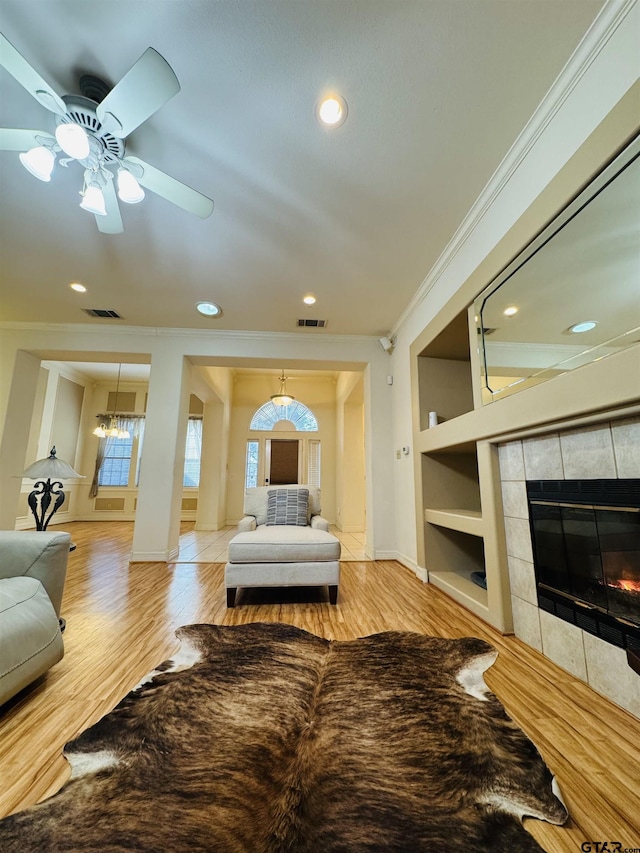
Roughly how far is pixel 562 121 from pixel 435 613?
118 inches

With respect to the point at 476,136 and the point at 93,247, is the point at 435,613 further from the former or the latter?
the point at 93,247

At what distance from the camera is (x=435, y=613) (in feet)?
7.33

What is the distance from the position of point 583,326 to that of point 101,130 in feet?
8.76

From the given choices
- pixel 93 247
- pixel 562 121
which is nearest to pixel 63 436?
pixel 93 247

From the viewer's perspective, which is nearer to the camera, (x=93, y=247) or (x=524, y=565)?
(x=524, y=565)

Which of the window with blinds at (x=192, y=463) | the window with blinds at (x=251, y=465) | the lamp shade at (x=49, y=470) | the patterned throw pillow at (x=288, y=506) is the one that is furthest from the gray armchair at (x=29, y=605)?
the window with blinds at (x=192, y=463)

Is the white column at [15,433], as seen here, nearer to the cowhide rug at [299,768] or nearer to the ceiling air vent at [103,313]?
the ceiling air vent at [103,313]

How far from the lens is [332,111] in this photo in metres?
1.69

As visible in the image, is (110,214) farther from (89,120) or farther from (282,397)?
(282,397)

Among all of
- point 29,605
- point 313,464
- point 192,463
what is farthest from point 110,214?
point 192,463

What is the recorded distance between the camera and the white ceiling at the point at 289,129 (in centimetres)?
A: 138

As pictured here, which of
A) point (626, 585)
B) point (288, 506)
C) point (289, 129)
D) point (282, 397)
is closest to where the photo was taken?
point (626, 585)

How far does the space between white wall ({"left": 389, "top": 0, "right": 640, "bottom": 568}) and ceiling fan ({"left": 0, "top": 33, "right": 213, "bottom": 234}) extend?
187 cm

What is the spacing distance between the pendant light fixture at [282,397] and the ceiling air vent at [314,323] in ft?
8.02
